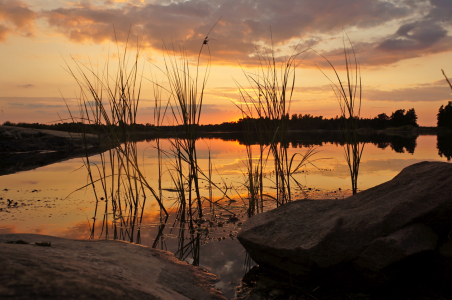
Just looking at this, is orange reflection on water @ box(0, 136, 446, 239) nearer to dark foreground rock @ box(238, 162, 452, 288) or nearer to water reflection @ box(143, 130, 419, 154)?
water reflection @ box(143, 130, 419, 154)

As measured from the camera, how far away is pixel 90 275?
3.13 feet

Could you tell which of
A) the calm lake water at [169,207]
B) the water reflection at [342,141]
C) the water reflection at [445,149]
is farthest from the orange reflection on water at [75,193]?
the water reflection at [445,149]

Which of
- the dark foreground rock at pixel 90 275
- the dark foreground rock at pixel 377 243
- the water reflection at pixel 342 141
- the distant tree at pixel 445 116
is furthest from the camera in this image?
the distant tree at pixel 445 116

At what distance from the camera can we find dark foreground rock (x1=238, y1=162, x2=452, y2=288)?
4.41ft

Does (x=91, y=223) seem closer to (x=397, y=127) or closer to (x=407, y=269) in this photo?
(x=407, y=269)

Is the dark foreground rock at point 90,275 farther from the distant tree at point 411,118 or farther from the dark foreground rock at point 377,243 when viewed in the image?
the distant tree at point 411,118

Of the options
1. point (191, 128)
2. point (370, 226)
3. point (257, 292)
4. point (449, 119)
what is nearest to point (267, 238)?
point (257, 292)

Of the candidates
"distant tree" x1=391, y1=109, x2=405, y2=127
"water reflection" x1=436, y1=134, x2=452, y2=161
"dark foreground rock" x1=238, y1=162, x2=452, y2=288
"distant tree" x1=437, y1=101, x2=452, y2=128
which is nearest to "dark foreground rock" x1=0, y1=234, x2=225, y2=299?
"dark foreground rock" x1=238, y1=162, x2=452, y2=288

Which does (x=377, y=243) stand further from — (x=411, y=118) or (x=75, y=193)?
(x=411, y=118)

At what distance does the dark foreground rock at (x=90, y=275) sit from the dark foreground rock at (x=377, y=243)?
43cm

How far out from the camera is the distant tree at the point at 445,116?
85.5 ft

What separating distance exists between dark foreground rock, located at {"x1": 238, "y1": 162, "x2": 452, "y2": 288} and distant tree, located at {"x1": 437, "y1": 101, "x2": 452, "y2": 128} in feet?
99.0

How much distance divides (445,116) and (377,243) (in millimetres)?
32410

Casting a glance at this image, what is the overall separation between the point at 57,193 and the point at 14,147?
7.49m
